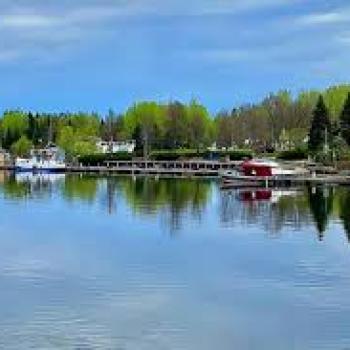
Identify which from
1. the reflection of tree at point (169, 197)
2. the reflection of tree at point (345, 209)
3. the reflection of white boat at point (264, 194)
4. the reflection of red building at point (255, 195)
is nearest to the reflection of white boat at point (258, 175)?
the reflection of tree at point (169, 197)

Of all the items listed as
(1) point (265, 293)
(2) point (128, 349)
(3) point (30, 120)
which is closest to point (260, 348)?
(2) point (128, 349)

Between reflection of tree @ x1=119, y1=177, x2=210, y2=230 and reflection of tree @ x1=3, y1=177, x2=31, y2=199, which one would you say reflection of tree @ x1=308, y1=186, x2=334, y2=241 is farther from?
reflection of tree @ x1=3, y1=177, x2=31, y2=199

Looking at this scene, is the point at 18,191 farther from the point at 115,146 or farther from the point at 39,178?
the point at 115,146

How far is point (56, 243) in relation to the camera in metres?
32.1

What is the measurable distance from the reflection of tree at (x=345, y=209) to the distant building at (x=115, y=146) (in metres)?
67.6

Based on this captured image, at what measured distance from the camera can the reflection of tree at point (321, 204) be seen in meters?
39.2

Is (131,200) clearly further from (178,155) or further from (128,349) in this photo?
(178,155)

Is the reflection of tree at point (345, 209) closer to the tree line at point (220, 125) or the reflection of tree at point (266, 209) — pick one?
the reflection of tree at point (266, 209)

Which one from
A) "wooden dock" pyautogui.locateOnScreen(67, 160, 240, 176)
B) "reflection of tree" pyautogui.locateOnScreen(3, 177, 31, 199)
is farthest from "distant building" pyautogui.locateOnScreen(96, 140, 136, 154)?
"reflection of tree" pyautogui.locateOnScreen(3, 177, 31, 199)

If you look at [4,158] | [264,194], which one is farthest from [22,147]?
[264,194]

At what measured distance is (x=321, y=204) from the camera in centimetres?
5022

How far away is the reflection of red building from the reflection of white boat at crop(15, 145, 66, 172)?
1944 inches

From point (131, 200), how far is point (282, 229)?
18.4 meters

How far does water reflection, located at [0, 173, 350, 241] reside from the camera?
41.1m
